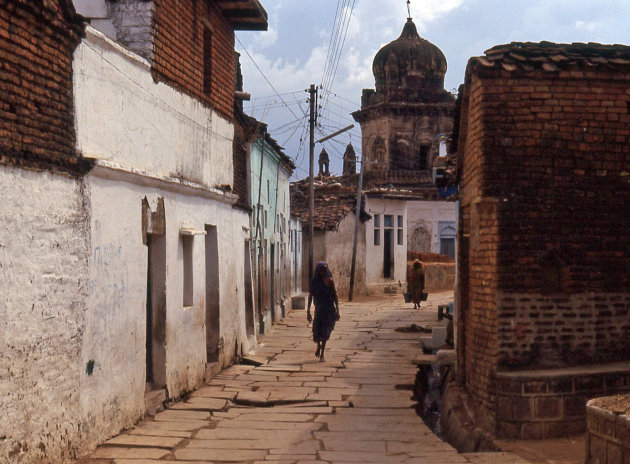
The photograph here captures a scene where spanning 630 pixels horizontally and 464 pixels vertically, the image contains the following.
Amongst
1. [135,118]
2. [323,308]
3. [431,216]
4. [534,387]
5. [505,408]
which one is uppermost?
[431,216]

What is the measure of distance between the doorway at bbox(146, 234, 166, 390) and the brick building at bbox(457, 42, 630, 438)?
12.2 ft

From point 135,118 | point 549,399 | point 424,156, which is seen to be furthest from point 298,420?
point 424,156

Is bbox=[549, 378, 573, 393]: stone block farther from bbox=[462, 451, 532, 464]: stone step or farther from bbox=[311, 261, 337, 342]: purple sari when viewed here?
bbox=[311, 261, 337, 342]: purple sari

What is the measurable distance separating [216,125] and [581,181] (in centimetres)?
618

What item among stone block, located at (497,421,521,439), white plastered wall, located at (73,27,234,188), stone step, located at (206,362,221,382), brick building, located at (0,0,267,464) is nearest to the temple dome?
brick building, located at (0,0,267,464)

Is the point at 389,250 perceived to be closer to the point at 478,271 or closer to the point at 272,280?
the point at 272,280

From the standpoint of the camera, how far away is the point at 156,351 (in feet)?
31.0

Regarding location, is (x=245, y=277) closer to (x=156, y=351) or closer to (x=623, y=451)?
(x=156, y=351)

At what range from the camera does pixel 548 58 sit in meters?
8.12

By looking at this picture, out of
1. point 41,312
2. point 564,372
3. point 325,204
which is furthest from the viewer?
point 325,204

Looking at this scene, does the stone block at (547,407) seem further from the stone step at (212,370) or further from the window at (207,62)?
the window at (207,62)

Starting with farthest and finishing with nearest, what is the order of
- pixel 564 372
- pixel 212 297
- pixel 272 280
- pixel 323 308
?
1. pixel 272 280
2. pixel 323 308
3. pixel 212 297
4. pixel 564 372

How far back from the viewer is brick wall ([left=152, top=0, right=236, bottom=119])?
388 inches

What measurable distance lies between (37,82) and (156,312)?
3.75m
